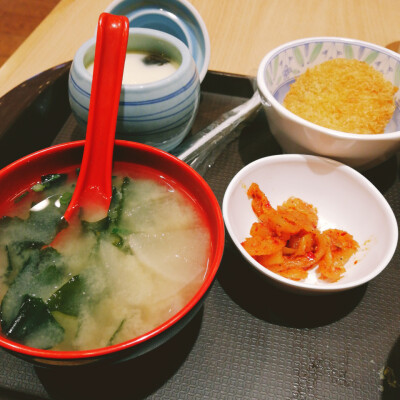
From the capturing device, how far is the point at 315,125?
1.08 metres

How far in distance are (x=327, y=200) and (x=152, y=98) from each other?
25.1 inches

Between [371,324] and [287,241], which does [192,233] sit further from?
[371,324]

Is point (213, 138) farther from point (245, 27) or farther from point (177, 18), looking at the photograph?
point (245, 27)

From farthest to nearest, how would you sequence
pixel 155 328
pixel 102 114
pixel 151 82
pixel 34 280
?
pixel 151 82 < pixel 102 114 < pixel 34 280 < pixel 155 328

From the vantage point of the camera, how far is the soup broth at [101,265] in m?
0.71

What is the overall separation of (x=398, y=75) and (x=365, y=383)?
3.41 ft

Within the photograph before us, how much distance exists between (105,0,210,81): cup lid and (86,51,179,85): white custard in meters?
0.21

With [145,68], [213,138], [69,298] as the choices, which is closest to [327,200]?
[213,138]

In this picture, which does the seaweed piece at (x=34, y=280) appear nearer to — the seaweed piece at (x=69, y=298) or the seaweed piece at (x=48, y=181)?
the seaweed piece at (x=69, y=298)

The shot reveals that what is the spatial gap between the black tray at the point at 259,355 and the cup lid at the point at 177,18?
0.80 metres

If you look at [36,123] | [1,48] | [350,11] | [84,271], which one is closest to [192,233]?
[84,271]

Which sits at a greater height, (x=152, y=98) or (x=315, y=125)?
(x=152, y=98)

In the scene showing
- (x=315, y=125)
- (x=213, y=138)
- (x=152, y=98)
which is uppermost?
(x=152, y=98)

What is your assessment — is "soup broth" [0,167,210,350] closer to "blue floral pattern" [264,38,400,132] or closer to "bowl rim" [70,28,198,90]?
"bowl rim" [70,28,198,90]
